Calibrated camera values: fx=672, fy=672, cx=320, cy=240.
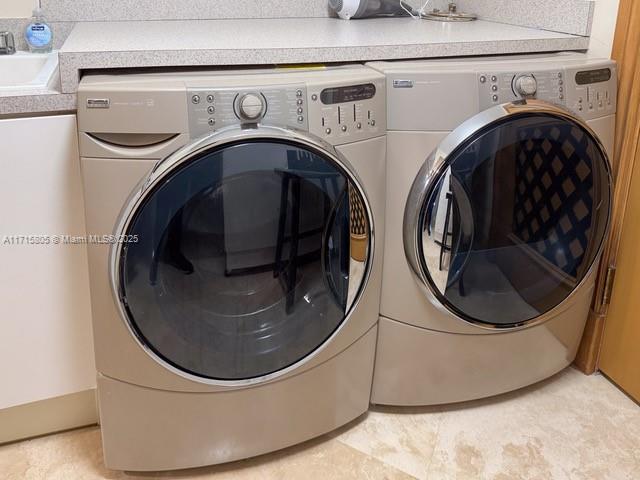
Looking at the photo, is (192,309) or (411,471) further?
(411,471)

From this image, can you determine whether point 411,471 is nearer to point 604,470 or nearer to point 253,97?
point 604,470

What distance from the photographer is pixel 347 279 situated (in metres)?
1.41

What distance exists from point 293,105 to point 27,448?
102cm

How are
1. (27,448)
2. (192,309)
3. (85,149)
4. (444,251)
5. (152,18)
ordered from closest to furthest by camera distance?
1. (85,149)
2. (192,309)
3. (444,251)
4. (27,448)
5. (152,18)

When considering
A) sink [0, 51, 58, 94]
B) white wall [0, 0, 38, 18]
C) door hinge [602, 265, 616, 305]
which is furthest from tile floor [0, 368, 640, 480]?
white wall [0, 0, 38, 18]

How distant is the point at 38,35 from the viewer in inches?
68.1

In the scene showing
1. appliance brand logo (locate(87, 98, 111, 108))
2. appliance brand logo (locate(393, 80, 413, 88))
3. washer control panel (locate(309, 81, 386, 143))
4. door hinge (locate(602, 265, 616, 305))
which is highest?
appliance brand logo (locate(393, 80, 413, 88))

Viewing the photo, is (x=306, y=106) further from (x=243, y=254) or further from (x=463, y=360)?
(x=463, y=360)

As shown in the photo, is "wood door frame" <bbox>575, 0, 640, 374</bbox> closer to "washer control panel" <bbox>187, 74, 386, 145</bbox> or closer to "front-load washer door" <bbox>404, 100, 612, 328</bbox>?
"front-load washer door" <bbox>404, 100, 612, 328</bbox>

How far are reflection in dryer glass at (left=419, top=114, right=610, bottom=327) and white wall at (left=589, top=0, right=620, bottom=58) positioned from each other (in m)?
0.32

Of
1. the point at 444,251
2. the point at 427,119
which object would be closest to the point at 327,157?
the point at 427,119

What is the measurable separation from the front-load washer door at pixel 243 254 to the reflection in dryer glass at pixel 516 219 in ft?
0.64

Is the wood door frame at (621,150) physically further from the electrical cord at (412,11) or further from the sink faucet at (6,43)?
the sink faucet at (6,43)

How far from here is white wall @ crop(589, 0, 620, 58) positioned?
165 cm
